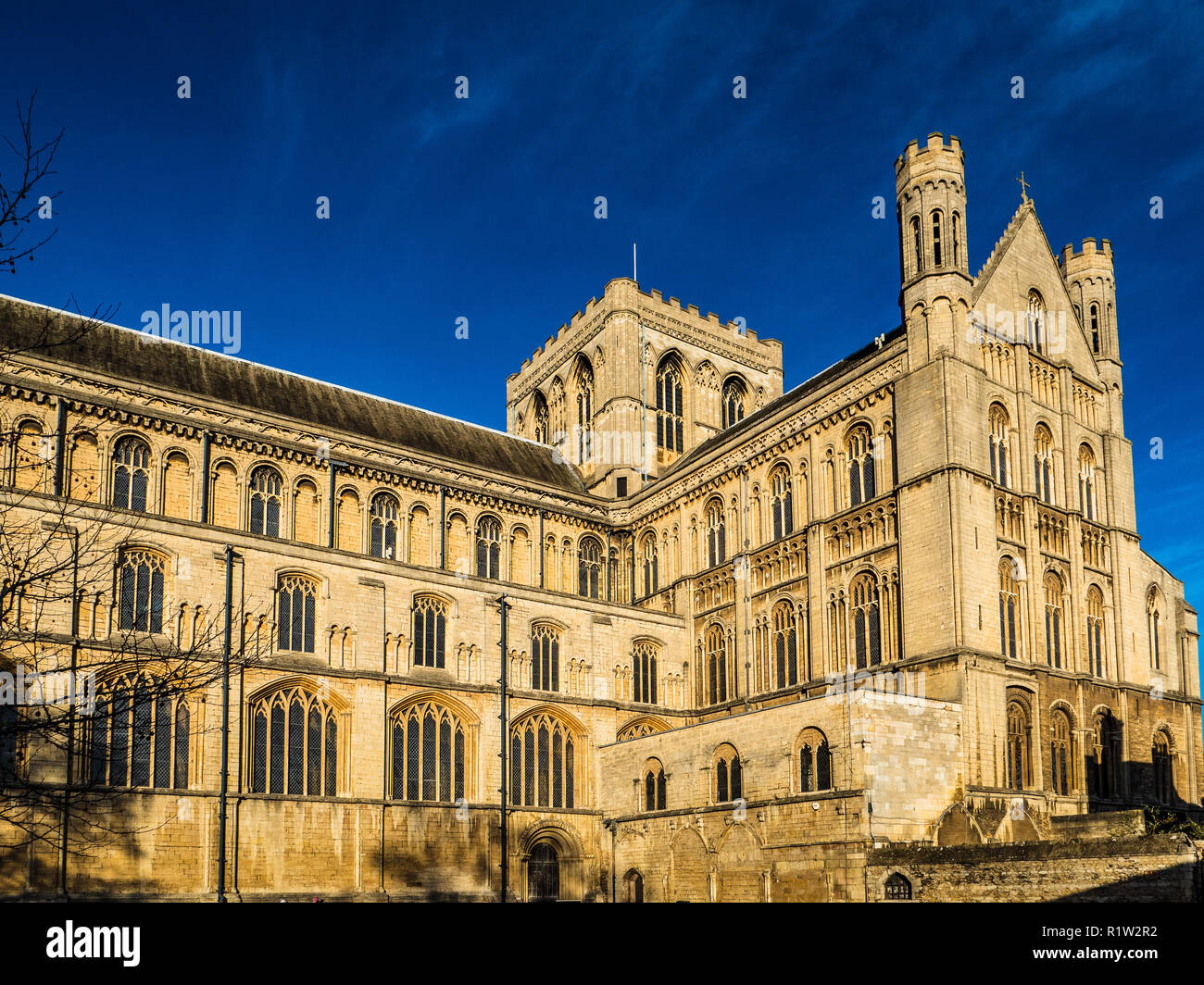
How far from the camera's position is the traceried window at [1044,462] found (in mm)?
42406

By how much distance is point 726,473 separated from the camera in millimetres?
48781

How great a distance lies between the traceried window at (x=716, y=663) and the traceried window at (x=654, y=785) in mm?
5434

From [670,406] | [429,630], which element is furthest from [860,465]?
[670,406]

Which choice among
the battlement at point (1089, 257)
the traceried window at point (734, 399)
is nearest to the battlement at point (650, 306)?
the traceried window at point (734, 399)

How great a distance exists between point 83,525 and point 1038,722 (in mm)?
31074

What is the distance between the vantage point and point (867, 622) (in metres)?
40.8

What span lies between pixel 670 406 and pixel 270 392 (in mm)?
22278

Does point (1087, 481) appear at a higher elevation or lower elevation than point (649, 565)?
higher

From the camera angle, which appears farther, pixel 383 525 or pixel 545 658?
pixel 383 525

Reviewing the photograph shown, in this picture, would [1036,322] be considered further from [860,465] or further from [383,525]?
[383,525]

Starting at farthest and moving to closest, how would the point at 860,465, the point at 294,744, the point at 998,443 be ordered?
the point at 860,465 < the point at 998,443 < the point at 294,744

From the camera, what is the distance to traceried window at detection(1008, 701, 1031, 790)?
1469 inches

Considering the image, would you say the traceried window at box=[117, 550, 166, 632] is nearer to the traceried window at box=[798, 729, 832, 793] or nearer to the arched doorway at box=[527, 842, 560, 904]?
the arched doorway at box=[527, 842, 560, 904]

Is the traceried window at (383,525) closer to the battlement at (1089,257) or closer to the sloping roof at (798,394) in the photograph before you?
the sloping roof at (798,394)
